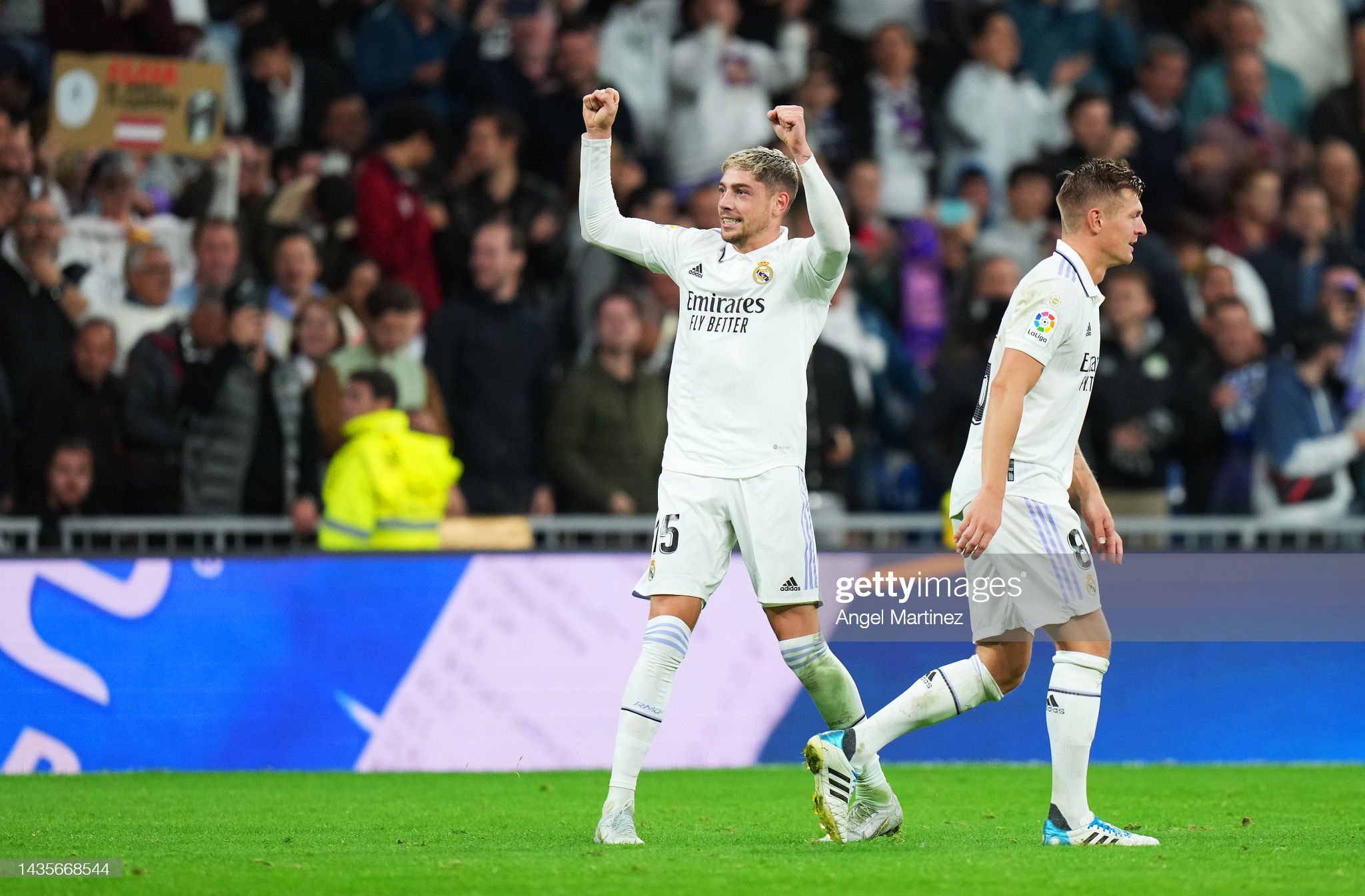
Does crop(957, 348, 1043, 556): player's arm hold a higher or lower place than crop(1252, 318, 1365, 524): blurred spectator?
higher

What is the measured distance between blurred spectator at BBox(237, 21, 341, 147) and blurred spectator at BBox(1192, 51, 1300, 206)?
22.6 ft

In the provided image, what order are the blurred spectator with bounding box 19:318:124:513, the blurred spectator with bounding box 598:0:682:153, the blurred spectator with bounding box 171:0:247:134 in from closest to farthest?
the blurred spectator with bounding box 19:318:124:513, the blurred spectator with bounding box 171:0:247:134, the blurred spectator with bounding box 598:0:682:153

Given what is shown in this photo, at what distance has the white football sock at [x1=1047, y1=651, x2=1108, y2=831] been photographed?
7.24m

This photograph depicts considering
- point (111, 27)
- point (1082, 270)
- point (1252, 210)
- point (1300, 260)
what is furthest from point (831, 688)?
point (1252, 210)

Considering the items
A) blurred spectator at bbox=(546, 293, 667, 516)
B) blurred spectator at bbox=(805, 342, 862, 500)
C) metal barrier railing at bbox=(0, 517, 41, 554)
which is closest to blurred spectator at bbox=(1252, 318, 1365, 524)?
blurred spectator at bbox=(805, 342, 862, 500)

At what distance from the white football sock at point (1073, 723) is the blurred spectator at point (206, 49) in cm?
866

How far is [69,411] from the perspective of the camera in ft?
39.4

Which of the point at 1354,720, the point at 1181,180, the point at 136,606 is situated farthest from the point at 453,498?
the point at 1181,180

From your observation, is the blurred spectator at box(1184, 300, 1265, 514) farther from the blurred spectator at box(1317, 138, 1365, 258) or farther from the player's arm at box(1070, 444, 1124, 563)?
the player's arm at box(1070, 444, 1124, 563)

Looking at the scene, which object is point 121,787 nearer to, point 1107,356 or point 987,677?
point 987,677

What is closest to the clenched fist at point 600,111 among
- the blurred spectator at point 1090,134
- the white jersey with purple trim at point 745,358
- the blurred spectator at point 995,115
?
the white jersey with purple trim at point 745,358

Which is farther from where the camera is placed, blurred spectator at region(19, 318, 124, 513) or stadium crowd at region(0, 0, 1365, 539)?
stadium crowd at region(0, 0, 1365, 539)

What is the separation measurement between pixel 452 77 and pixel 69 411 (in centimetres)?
463

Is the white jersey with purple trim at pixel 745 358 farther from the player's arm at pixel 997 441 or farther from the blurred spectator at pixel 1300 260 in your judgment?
the blurred spectator at pixel 1300 260
